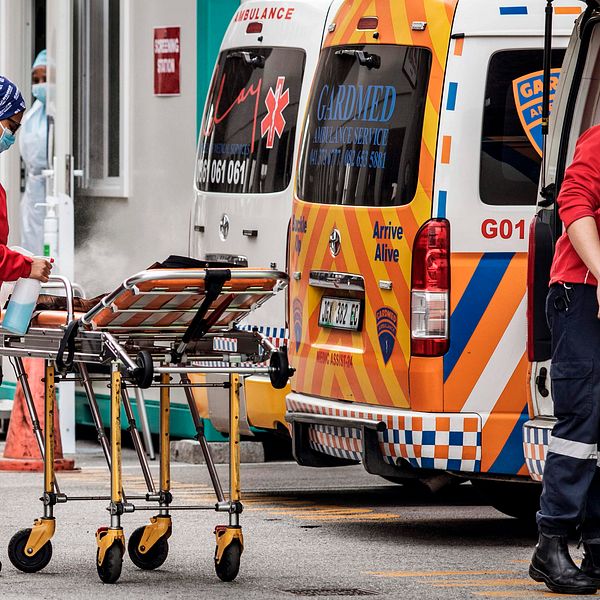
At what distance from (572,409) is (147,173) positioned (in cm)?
598

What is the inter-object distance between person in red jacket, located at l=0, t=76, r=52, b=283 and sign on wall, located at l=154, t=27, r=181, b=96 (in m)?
4.40

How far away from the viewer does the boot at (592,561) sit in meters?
6.66

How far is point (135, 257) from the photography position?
12078 millimetres

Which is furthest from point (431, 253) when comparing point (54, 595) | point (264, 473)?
point (264, 473)

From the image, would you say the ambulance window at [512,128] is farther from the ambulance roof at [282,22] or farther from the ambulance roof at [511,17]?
the ambulance roof at [282,22]

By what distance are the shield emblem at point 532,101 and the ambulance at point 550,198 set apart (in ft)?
2.51

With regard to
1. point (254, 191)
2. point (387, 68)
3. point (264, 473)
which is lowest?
point (264, 473)

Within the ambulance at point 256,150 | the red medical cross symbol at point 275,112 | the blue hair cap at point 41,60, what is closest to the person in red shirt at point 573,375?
the ambulance at point 256,150

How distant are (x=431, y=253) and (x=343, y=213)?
0.63 m

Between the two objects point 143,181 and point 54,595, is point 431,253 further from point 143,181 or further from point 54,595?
point 143,181

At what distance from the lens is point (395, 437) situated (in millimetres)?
7719

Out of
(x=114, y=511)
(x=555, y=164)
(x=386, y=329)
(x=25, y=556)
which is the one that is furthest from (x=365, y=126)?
(x=25, y=556)

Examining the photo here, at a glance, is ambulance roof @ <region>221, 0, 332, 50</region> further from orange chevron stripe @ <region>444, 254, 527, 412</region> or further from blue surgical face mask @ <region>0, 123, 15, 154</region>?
blue surgical face mask @ <region>0, 123, 15, 154</region>

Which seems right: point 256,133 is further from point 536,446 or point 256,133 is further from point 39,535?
point 536,446
